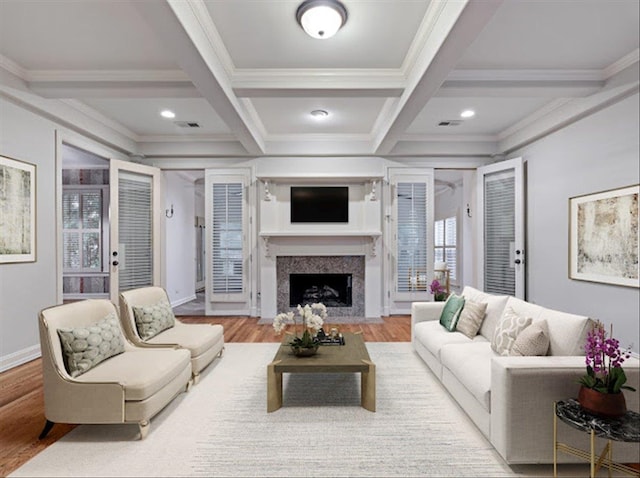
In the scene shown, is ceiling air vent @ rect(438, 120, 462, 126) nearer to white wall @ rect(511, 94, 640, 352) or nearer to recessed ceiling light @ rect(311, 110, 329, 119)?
white wall @ rect(511, 94, 640, 352)

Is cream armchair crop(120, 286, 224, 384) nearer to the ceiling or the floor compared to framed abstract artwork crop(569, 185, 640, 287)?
nearer to the floor

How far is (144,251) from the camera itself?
5.07 metres

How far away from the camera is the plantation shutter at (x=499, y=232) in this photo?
5.00 metres

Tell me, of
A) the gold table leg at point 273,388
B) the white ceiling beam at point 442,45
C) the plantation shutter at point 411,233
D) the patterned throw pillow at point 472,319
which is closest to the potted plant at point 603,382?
the patterned throw pillow at point 472,319

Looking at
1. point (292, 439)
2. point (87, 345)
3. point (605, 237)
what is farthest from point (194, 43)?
point (605, 237)

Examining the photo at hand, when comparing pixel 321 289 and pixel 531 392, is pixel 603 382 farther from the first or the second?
pixel 321 289

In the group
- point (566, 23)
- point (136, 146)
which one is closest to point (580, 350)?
point (566, 23)

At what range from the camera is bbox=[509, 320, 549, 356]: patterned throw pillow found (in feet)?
6.86

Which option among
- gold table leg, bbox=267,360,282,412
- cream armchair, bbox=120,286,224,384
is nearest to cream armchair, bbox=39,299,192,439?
cream armchair, bbox=120,286,224,384

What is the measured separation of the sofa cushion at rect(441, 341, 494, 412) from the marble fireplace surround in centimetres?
279

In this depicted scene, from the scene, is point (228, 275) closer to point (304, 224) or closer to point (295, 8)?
point (304, 224)

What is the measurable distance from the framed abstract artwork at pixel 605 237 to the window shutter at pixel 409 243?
2050 millimetres

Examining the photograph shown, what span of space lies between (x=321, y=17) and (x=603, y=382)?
270 centimetres

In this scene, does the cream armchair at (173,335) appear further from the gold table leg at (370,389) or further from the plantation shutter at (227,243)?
the plantation shutter at (227,243)
